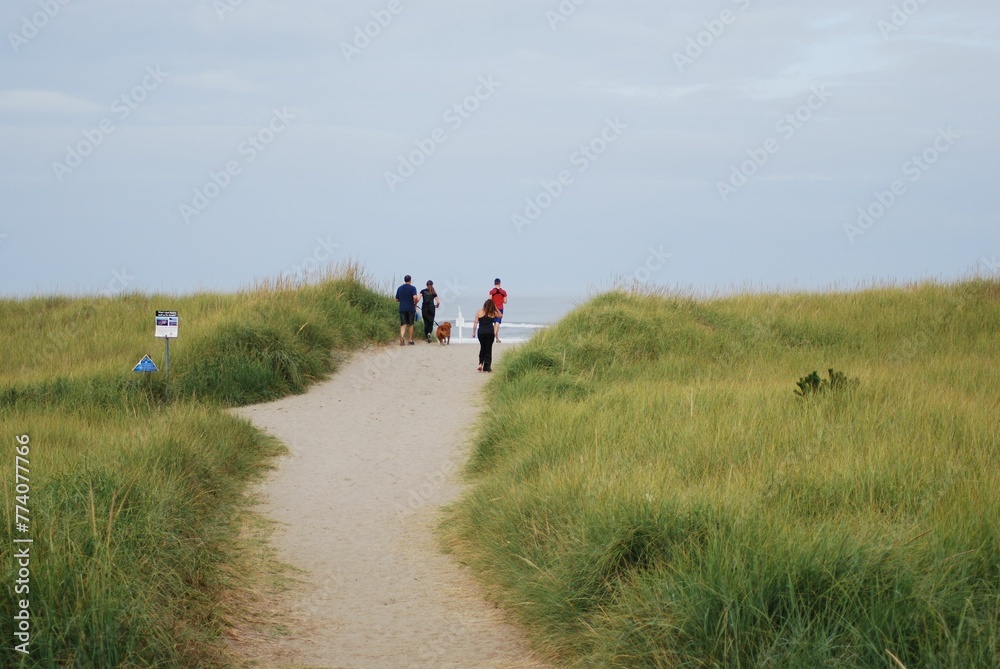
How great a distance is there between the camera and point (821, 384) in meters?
10.1

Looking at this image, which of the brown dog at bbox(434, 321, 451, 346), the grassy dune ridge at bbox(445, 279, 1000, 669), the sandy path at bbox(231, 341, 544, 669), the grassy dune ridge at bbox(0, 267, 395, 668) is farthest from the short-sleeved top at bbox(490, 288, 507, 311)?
the grassy dune ridge at bbox(445, 279, 1000, 669)

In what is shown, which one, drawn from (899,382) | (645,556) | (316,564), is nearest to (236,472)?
(316,564)

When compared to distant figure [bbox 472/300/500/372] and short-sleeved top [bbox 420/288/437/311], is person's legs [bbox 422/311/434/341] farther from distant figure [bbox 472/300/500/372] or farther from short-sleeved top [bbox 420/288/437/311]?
distant figure [bbox 472/300/500/372]

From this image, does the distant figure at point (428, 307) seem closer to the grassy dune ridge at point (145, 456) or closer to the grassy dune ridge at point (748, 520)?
the grassy dune ridge at point (145, 456)

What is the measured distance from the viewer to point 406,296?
20547 millimetres

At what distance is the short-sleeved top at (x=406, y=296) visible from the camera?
20500 mm

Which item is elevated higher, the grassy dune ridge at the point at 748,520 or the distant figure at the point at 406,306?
the distant figure at the point at 406,306

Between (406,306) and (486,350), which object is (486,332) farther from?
Answer: (406,306)

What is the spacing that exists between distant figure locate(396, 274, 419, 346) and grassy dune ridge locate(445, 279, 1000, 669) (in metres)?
8.35

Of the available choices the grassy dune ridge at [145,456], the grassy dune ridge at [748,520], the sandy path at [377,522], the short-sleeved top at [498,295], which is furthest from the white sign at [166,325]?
the short-sleeved top at [498,295]

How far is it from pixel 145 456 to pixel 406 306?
1324 cm

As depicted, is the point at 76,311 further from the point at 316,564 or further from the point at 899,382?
the point at 899,382

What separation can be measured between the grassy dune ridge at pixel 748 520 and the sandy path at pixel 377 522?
403mm

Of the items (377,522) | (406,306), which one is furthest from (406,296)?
(377,522)
